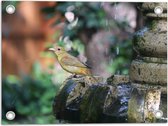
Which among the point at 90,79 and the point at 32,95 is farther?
the point at 32,95

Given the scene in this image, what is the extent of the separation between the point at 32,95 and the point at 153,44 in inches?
92.1

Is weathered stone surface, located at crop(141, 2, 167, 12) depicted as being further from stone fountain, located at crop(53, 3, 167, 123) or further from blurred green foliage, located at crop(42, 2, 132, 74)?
blurred green foliage, located at crop(42, 2, 132, 74)

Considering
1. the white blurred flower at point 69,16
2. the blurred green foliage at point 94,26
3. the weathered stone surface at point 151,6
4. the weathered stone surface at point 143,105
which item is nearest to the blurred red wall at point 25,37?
the blurred green foliage at point 94,26

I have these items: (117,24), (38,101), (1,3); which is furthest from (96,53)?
(1,3)

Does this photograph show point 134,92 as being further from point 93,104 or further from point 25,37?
point 25,37

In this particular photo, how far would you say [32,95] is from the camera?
4875 mm

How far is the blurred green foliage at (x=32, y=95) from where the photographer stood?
461 centimetres

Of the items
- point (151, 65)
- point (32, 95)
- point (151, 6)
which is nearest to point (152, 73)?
point (151, 65)

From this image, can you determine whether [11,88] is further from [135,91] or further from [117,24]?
[135,91]

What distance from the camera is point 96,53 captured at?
457 cm

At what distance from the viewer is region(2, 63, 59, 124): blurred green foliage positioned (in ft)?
15.1

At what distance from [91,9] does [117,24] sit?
7.5 inches

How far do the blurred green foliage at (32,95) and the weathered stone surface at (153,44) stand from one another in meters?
1.89

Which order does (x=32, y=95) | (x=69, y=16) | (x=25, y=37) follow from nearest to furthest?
1. (x=69, y=16)
2. (x=32, y=95)
3. (x=25, y=37)
